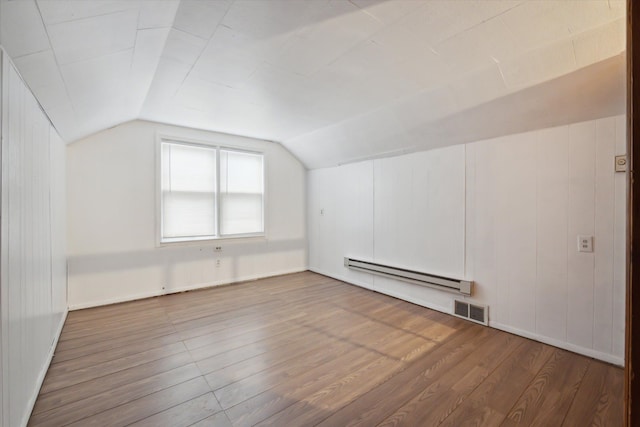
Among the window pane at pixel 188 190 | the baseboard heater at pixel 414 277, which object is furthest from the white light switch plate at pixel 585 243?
the window pane at pixel 188 190

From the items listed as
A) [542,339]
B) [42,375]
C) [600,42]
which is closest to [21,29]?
[42,375]

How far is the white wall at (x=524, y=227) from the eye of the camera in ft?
7.43

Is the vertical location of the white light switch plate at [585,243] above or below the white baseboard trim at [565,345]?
above

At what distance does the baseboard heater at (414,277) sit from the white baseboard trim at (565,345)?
45 cm

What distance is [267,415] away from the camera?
1689mm

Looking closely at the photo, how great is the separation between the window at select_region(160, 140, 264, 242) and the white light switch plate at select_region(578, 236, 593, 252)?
432 centimetres

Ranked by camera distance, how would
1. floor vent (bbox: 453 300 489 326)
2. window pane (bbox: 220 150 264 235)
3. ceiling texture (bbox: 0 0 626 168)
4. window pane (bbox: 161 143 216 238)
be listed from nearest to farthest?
ceiling texture (bbox: 0 0 626 168) → floor vent (bbox: 453 300 489 326) → window pane (bbox: 161 143 216 238) → window pane (bbox: 220 150 264 235)

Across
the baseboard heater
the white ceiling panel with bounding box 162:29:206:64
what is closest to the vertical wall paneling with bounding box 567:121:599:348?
the baseboard heater

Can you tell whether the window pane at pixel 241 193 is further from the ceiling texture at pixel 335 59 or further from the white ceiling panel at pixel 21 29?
the white ceiling panel at pixel 21 29

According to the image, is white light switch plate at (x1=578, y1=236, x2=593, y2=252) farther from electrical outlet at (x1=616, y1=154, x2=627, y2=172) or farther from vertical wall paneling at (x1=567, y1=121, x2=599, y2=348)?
electrical outlet at (x1=616, y1=154, x2=627, y2=172)

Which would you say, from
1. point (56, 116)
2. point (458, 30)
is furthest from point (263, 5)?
point (56, 116)

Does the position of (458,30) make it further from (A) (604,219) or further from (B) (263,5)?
(A) (604,219)

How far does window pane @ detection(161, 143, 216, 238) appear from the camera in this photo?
4094 millimetres

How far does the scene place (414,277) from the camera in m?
3.59
